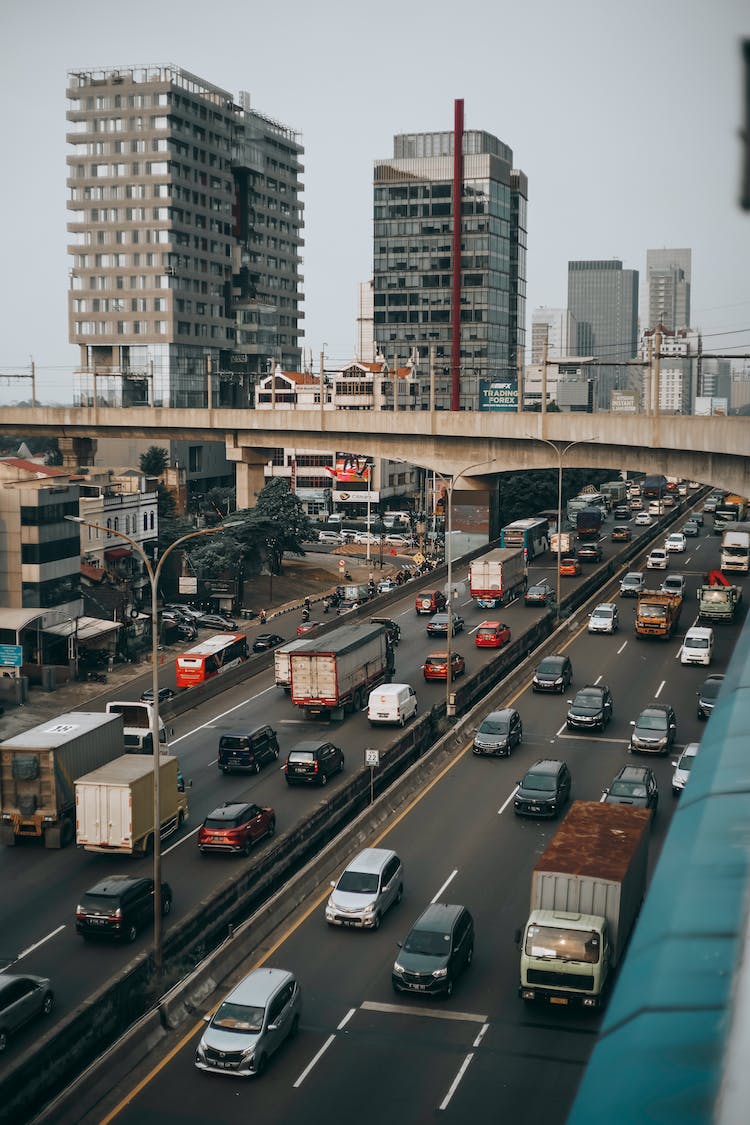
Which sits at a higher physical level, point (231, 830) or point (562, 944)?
point (562, 944)

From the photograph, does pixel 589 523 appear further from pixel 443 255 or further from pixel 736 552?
pixel 443 255

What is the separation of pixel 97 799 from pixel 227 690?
21631mm

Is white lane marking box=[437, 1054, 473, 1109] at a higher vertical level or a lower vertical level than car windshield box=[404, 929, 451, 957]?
lower

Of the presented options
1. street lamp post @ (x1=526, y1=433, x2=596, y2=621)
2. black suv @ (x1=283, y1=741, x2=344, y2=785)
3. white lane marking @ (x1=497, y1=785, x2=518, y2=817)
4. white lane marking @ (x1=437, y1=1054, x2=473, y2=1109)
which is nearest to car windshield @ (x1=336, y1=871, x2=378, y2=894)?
white lane marking @ (x1=437, y1=1054, x2=473, y2=1109)

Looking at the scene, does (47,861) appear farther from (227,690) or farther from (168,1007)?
(227,690)

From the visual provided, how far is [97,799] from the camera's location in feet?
111

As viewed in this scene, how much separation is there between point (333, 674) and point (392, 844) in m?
13.5

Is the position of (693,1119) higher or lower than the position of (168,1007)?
higher

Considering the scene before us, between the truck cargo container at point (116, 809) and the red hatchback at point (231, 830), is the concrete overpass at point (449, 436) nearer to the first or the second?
the red hatchback at point (231, 830)

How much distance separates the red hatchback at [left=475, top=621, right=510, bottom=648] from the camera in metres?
61.8

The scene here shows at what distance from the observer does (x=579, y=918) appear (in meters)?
24.8

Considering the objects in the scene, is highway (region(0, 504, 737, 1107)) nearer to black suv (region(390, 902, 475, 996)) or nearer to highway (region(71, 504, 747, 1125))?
highway (region(71, 504, 747, 1125))

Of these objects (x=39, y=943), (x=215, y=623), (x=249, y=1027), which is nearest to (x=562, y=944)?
(x=249, y=1027)

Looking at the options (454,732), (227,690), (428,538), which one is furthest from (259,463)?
(454,732)
